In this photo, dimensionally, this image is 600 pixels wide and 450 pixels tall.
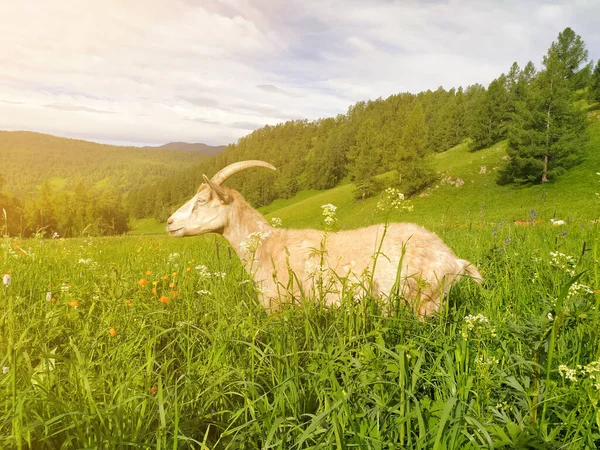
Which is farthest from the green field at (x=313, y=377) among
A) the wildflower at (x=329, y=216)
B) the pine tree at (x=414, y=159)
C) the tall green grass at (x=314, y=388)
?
the pine tree at (x=414, y=159)

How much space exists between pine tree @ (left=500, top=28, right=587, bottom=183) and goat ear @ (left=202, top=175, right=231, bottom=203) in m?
50.5

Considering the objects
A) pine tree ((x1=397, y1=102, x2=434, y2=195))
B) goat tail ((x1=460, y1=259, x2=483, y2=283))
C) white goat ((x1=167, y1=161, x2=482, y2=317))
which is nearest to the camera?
white goat ((x1=167, y1=161, x2=482, y2=317))

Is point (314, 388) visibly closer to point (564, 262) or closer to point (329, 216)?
point (329, 216)

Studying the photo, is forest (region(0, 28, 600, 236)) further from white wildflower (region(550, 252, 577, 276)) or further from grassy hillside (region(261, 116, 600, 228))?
white wildflower (region(550, 252, 577, 276))

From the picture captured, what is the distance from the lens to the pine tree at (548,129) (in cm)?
4509

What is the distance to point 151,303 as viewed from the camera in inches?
158

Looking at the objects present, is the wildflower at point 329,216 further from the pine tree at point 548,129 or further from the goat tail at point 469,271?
the pine tree at point 548,129

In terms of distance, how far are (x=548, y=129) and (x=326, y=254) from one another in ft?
175

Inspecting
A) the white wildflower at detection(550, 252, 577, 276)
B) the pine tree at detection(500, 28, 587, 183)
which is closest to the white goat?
the white wildflower at detection(550, 252, 577, 276)

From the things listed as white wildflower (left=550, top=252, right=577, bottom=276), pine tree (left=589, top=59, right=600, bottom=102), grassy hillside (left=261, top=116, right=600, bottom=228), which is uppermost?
pine tree (left=589, top=59, right=600, bottom=102)

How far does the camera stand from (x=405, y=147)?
63.6 metres

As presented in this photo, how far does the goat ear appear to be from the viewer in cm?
619

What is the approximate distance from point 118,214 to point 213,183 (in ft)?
438

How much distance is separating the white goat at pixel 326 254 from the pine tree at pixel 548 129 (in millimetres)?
50309
